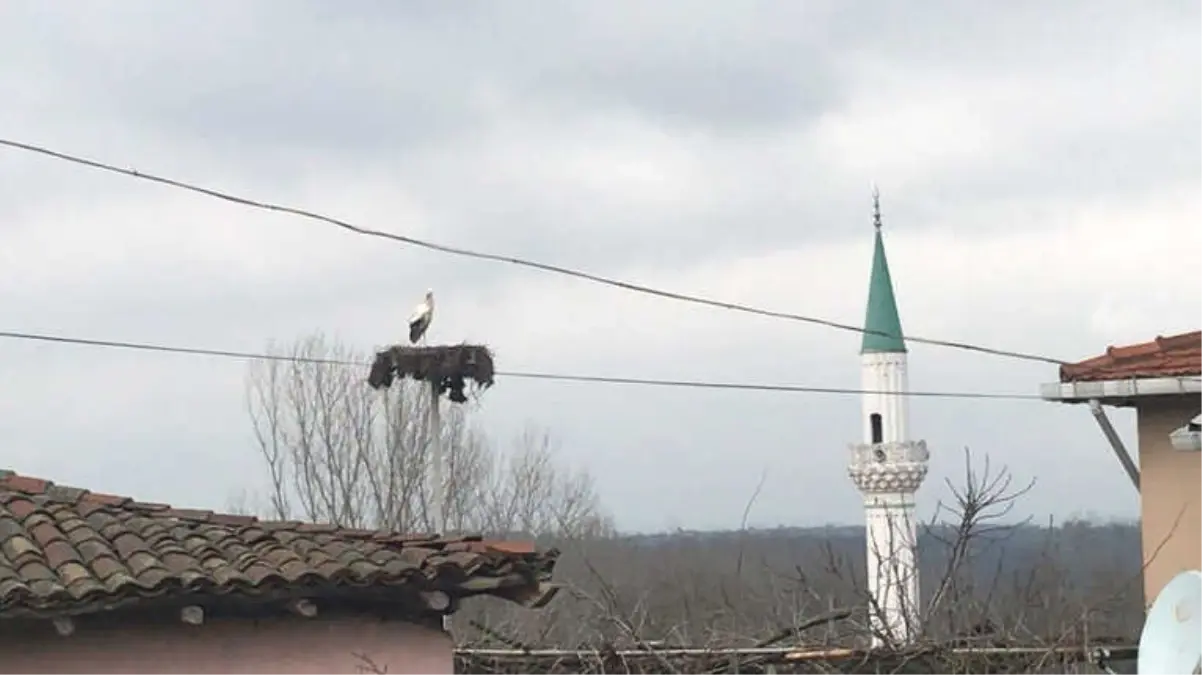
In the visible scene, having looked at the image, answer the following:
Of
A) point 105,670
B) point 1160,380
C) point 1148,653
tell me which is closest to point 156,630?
point 105,670

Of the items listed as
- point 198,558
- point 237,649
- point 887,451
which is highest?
point 887,451

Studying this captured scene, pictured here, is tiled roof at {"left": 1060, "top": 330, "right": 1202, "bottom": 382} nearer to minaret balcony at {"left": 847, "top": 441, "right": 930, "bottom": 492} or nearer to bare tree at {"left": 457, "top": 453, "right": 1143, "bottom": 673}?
bare tree at {"left": 457, "top": 453, "right": 1143, "bottom": 673}

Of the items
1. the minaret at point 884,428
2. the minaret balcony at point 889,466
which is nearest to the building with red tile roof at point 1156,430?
the minaret at point 884,428

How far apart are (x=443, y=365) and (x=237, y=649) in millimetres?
5945

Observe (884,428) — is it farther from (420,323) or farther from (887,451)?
(420,323)

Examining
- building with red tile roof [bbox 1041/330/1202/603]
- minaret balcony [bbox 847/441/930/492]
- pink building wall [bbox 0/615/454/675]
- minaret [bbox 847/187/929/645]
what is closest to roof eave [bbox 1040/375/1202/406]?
building with red tile roof [bbox 1041/330/1202/603]

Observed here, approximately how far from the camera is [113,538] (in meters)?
8.85

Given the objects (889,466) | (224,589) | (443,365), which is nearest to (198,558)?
(224,589)

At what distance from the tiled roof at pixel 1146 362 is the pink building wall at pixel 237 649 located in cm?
497

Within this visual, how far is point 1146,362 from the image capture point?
35.0 feet

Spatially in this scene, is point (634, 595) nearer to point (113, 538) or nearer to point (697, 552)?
point (697, 552)

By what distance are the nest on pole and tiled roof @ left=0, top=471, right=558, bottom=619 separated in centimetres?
443

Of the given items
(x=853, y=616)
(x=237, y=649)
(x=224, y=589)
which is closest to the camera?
(x=224, y=589)

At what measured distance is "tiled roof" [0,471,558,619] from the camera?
7.87 m
